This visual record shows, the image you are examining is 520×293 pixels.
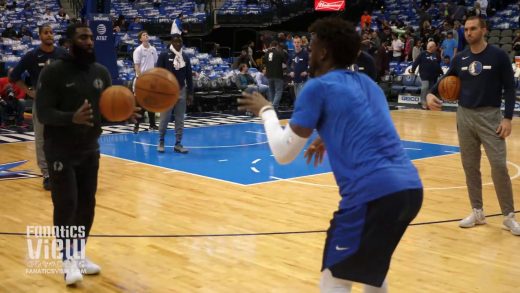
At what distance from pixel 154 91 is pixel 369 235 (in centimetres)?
252

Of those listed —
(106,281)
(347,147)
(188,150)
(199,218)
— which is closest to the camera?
(347,147)

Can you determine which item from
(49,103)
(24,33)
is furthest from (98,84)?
(24,33)

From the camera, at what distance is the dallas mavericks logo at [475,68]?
610 centimetres

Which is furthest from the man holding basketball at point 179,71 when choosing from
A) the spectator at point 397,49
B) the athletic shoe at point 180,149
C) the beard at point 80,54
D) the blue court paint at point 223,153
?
the spectator at point 397,49

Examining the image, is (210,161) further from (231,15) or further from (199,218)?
(231,15)

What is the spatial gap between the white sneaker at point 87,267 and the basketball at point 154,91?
1.20m

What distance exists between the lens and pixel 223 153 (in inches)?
437

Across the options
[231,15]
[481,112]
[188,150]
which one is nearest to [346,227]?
[481,112]

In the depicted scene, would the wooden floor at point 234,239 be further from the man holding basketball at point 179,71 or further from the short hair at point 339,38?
the short hair at point 339,38

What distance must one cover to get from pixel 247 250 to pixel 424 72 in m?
13.2

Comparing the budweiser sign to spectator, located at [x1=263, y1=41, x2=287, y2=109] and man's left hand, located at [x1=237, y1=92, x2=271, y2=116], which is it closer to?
spectator, located at [x1=263, y1=41, x2=287, y2=109]

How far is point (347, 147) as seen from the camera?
2807mm

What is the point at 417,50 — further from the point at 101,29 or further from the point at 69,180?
the point at 69,180

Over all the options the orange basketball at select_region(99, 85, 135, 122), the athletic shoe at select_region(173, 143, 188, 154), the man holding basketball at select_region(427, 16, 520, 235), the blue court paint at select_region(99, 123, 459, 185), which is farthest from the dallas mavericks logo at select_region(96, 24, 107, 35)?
the orange basketball at select_region(99, 85, 135, 122)
